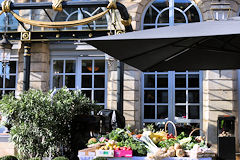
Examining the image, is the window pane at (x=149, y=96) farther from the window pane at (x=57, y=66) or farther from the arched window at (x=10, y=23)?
the arched window at (x=10, y=23)

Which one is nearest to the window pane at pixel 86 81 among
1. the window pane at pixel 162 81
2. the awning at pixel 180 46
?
the window pane at pixel 162 81

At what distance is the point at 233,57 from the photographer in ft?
16.9

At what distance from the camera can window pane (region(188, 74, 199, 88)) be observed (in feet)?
34.9

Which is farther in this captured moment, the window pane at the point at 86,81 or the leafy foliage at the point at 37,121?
the window pane at the point at 86,81

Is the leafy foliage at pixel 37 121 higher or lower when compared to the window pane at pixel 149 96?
lower

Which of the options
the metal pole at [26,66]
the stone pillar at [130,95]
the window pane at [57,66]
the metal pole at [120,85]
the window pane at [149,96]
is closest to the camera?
the metal pole at [120,85]

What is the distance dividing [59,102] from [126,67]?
4.05 metres

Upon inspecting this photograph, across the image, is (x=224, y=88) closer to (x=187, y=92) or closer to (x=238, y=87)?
(x=238, y=87)

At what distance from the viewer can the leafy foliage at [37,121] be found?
266 inches

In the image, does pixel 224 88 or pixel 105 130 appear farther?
pixel 224 88

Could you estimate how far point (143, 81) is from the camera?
35.5 ft

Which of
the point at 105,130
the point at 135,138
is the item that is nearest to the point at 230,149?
the point at 105,130

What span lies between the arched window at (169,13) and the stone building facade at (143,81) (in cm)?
3

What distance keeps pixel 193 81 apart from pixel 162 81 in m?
1.01
